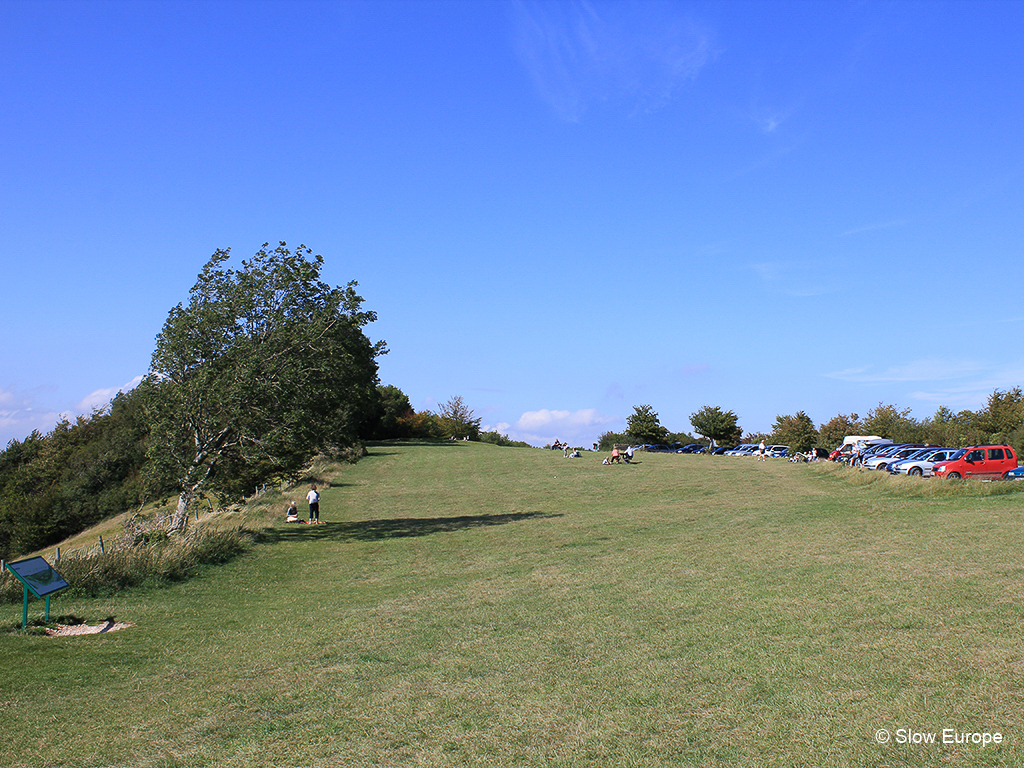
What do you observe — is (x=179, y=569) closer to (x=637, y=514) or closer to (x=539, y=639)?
(x=539, y=639)

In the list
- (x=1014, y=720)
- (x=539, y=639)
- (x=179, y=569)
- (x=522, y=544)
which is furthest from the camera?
(x=522, y=544)

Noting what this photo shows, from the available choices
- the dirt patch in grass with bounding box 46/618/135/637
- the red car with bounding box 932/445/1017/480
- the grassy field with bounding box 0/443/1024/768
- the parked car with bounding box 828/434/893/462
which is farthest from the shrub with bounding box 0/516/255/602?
the parked car with bounding box 828/434/893/462

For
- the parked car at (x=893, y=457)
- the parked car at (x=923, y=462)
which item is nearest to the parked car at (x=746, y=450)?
the parked car at (x=893, y=457)

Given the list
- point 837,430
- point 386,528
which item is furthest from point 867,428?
point 386,528

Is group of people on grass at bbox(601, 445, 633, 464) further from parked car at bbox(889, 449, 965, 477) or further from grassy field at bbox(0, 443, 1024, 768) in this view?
grassy field at bbox(0, 443, 1024, 768)

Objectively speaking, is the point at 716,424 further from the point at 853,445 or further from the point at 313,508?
the point at 313,508

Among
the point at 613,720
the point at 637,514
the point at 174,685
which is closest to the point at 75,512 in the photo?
the point at 637,514

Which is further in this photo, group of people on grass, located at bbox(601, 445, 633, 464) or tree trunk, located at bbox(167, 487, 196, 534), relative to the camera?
group of people on grass, located at bbox(601, 445, 633, 464)

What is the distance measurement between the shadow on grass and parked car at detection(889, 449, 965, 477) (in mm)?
19176

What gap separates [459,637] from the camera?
9.73m

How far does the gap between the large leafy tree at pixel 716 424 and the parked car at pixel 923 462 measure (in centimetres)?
4989

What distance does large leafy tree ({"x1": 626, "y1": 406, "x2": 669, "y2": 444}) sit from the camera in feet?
283

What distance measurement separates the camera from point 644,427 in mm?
86188

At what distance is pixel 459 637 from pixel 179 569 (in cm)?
863
